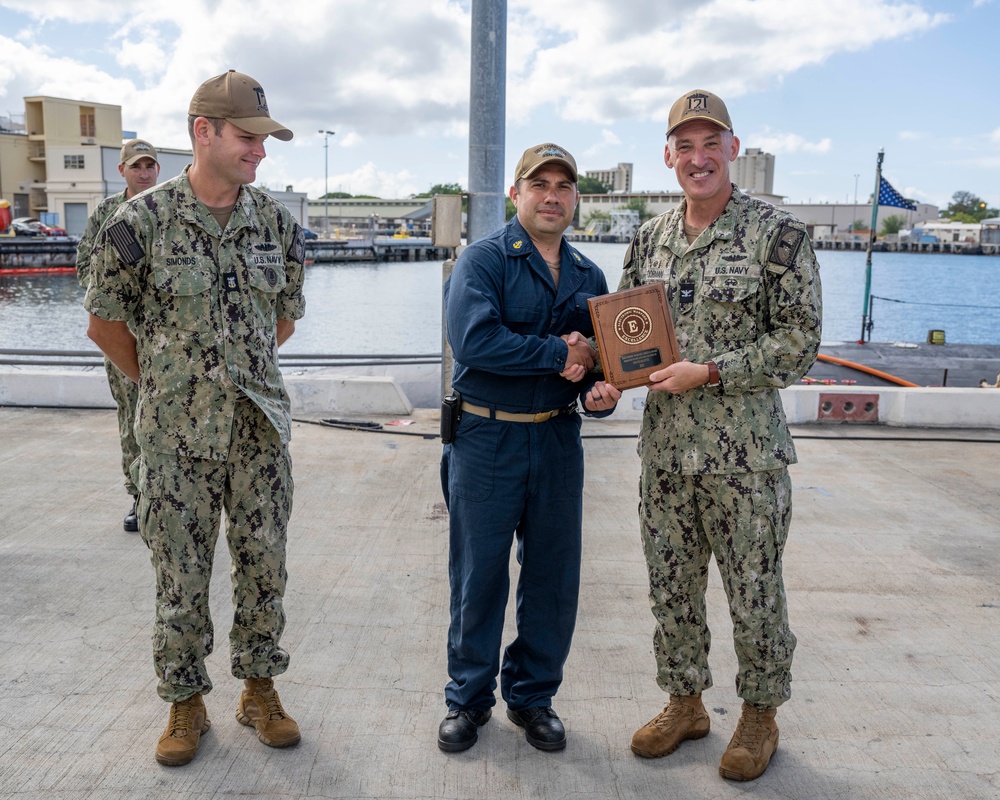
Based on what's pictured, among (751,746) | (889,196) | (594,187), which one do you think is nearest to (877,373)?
(889,196)

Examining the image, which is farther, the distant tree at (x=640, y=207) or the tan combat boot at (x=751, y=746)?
the distant tree at (x=640, y=207)

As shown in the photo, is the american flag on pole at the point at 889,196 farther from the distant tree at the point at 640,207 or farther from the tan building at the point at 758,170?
the distant tree at the point at 640,207

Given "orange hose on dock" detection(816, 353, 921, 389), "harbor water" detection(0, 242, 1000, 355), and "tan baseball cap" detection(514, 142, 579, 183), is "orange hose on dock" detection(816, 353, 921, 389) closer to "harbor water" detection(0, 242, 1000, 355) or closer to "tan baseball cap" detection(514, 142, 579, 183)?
"harbor water" detection(0, 242, 1000, 355)

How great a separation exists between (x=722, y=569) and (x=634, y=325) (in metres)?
0.84

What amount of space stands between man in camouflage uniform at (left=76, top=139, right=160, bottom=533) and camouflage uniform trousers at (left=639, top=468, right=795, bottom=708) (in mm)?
2728

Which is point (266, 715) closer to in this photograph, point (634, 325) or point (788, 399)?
point (634, 325)

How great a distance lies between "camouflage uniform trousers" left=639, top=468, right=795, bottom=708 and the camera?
2.85 m

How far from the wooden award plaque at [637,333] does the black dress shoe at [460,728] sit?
1199mm

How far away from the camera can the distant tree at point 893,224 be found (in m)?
137

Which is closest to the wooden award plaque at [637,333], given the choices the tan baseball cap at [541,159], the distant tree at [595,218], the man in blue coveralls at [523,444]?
the man in blue coveralls at [523,444]

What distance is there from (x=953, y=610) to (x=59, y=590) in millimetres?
4000

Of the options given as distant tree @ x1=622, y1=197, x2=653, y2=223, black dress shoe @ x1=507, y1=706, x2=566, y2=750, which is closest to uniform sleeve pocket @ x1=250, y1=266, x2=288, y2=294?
black dress shoe @ x1=507, y1=706, x2=566, y2=750

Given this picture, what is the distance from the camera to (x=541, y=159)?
114 inches

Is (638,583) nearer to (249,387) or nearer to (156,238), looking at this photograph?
(249,387)
